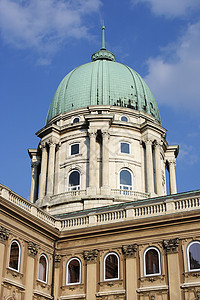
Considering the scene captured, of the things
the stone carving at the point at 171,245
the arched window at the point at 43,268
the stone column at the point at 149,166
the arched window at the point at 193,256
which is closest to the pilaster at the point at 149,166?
the stone column at the point at 149,166

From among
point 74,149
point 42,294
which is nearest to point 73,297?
point 42,294

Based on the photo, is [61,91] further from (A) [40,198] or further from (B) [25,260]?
(B) [25,260]

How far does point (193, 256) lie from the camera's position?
29672 millimetres

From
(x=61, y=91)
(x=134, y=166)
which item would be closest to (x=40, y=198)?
(x=134, y=166)

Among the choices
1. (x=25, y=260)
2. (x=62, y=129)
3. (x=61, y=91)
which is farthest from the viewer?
(x=61, y=91)

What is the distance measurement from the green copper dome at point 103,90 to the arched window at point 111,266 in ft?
71.4

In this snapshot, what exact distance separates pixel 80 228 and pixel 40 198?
550 inches

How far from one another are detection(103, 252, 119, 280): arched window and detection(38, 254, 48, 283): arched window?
4070 millimetres

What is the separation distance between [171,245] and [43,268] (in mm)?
8889

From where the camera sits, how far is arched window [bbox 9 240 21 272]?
29125 mm

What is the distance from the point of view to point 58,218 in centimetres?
3672

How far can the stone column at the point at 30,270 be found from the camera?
97.5 feet

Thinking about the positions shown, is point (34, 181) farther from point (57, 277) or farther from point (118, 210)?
point (118, 210)

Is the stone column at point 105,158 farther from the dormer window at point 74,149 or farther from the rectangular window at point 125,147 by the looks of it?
the dormer window at point 74,149
